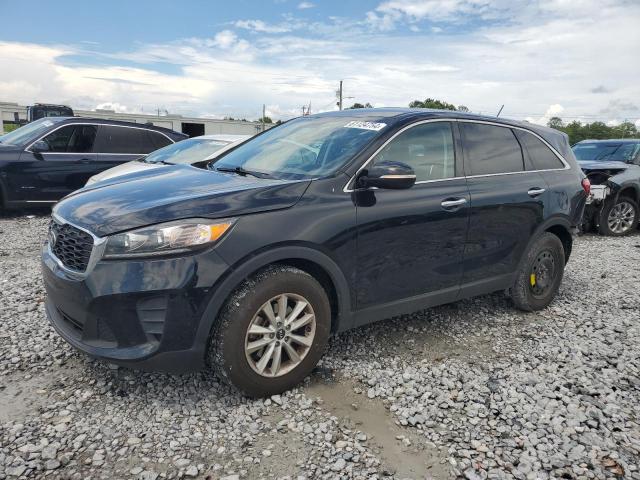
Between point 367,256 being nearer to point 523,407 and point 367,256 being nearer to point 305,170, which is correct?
point 305,170

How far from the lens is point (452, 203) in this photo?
12.6ft

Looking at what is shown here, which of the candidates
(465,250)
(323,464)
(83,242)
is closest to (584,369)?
(465,250)

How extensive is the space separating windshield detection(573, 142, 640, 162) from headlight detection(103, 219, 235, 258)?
9586 millimetres

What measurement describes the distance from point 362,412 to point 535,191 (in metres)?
2.66

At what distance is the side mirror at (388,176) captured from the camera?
129 inches

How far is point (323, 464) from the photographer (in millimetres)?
2578

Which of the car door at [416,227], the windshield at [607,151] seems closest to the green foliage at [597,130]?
the windshield at [607,151]

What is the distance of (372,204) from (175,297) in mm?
1445

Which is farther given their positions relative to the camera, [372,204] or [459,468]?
[372,204]

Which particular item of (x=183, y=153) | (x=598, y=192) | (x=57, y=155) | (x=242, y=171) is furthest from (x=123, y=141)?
(x=598, y=192)

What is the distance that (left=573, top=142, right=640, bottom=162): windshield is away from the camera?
9.70 metres

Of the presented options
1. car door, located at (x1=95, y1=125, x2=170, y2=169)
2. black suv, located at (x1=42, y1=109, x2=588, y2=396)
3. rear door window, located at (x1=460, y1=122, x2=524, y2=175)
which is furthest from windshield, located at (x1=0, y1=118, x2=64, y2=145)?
rear door window, located at (x1=460, y1=122, x2=524, y2=175)

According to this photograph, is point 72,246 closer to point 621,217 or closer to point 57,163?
point 57,163

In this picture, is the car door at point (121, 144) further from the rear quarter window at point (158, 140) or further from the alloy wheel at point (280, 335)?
the alloy wheel at point (280, 335)
